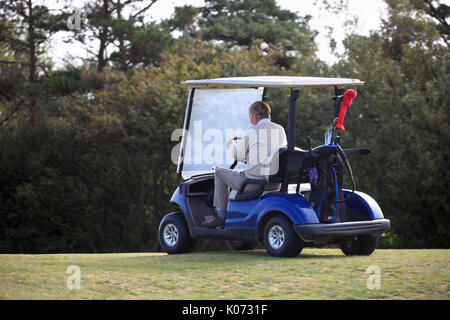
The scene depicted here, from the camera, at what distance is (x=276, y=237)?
27.8ft

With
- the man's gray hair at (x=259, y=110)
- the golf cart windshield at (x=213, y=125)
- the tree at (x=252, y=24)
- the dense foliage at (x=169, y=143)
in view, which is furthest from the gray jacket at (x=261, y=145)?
the tree at (x=252, y=24)

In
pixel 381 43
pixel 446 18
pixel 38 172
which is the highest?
pixel 446 18

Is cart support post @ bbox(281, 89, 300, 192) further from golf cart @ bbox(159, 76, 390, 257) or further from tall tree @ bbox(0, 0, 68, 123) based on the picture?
tall tree @ bbox(0, 0, 68, 123)

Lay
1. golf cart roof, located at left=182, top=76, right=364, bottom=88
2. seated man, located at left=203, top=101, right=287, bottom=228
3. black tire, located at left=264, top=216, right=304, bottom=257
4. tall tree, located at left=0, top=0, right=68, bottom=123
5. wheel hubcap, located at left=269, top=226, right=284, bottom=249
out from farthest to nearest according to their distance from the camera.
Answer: tall tree, located at left=0, top=0, right=68, bottom=123, seated man, located at left=203, top=101, right=287, bottom=228, golf cart roof, located at left=182, top=76, right=364, bottom=88, wheel hubcap, located at left=269, top=226, right=284, bottom=249, black tire, located at left=264, top=216, right=304, bottom=257

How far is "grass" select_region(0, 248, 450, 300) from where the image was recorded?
5.96 meters

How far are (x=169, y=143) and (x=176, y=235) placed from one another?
1131 centimetres

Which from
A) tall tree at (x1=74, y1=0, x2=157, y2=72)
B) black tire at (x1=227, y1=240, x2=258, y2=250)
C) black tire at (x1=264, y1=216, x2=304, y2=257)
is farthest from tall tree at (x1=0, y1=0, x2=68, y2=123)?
black tire at (x1=264, y1=216, x2=304, y2=257)

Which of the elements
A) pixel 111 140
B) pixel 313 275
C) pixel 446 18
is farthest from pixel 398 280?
pixel 446 18

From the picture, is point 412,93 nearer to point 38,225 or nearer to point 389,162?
point 389,162

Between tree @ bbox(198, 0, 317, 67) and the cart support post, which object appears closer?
the cart support post

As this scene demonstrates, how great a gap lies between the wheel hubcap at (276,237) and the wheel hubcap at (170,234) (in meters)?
1.84

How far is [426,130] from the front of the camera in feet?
63.4
